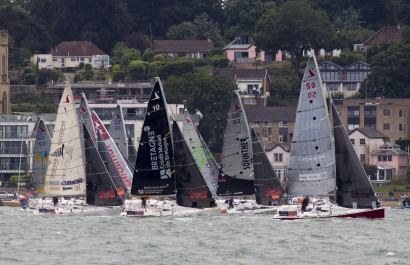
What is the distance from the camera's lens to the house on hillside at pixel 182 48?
164 metres

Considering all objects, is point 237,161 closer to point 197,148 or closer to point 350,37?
point 197,148

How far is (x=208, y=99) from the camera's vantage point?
136000mm

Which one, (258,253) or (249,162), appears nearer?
(258,253)

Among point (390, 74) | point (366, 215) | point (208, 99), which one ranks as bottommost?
point (366, 215)

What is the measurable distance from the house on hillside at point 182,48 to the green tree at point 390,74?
23.4m

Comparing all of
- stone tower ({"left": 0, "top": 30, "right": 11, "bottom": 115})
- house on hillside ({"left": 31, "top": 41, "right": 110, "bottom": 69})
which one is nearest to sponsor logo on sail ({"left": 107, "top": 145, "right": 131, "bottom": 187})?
stone tower ({"left": 0, "top": 30, "right": 11, "bottom": 115})

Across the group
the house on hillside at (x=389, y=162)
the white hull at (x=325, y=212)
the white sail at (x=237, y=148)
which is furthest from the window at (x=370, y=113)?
the white hull at (x=325, y=212)

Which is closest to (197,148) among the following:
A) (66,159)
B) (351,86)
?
(66,159)

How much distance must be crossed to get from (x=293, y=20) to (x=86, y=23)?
85.3 ft

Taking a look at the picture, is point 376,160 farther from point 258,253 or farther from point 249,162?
point 258,253

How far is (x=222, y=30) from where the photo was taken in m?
175

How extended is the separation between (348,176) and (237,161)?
13.0 meters

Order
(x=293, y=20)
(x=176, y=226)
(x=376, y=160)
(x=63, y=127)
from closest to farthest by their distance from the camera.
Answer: (x=176, y=226), (x=63, y=127), (x=376, y=160), (x=293, y=20)

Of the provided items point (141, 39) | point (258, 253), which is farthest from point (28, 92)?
point (258, 253)
